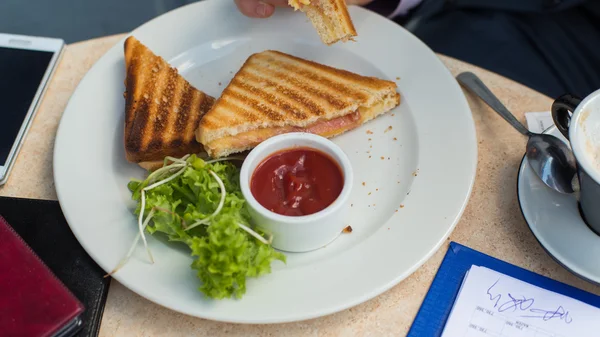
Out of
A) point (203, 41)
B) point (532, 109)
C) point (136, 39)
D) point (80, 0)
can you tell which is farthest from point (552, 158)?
point (80, 0)

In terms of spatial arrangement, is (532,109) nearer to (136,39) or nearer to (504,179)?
(504,179)

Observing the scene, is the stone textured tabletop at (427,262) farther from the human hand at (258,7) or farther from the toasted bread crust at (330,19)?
the human hand at (258,7)

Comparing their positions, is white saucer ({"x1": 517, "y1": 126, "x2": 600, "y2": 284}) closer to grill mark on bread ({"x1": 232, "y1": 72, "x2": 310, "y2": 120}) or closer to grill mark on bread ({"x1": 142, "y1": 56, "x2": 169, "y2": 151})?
grill mark on bread ({"x1": 232, "y1": 72, "x2": 310, "y2": 120})

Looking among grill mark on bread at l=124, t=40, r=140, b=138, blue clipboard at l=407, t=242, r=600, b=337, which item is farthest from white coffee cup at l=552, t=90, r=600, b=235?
grill mark on bread at l=124, t=40, r=140, b=138

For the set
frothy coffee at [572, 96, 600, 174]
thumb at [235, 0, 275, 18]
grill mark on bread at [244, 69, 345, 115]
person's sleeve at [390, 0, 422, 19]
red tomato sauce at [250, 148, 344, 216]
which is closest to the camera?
frothy coffee at [572, 96, 600, 174]
